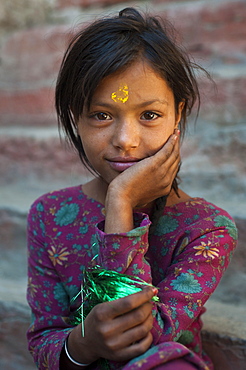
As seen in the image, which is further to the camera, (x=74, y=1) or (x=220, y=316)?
(x=74, y=1)

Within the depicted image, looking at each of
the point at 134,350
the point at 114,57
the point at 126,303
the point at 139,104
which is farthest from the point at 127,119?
the point at 134,350

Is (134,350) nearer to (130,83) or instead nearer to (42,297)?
(42,297)

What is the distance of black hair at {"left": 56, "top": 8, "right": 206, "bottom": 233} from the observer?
1.42 meters

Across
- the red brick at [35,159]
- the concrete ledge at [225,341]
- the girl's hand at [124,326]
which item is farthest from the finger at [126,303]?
the red brick at [35,159]

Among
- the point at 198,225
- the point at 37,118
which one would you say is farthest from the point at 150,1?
the point at 198,225

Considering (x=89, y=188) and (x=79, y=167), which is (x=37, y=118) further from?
(x=89, y=188)

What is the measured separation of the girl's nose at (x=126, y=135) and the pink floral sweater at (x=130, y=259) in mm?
207

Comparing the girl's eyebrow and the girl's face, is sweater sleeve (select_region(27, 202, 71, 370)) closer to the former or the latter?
the girl's face

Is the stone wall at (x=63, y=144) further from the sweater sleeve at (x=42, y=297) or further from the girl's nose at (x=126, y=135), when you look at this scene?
the girl's nose at (x=126, y=135)

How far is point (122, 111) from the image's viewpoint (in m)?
1.43

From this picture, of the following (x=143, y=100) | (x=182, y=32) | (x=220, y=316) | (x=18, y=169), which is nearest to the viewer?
(x=143, y=100)

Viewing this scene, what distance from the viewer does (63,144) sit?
8.76 feet

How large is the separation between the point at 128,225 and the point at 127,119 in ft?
1.03

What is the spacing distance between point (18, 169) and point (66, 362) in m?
1.60
